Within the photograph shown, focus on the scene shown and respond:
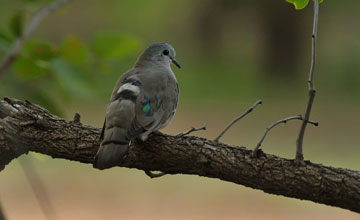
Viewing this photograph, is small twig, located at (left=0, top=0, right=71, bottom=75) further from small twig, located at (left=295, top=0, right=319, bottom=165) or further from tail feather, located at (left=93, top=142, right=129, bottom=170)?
small twig, located at (left=295, top=0, right=319, bottom=165)

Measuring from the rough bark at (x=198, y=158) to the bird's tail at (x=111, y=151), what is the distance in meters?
0.07

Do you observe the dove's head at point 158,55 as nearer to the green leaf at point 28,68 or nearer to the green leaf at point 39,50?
the green leaf at point 39,50

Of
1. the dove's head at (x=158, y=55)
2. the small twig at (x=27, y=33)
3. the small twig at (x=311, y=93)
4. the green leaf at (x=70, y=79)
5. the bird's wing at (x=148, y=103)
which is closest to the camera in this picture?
the small twig at (x=311, y=93)

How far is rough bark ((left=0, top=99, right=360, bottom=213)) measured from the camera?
2559 millimetres

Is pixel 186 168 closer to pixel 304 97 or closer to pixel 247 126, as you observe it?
pixel 247 126

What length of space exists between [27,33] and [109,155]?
50 cm

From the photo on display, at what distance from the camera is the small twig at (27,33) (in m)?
2.40

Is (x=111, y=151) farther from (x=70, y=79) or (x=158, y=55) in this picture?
(x=158, y=55)

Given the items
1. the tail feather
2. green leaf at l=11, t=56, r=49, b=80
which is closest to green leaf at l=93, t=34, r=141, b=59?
green leaf at l=11, t=56, r=49, b=80

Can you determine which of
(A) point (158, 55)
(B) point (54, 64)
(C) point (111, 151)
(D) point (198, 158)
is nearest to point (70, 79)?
(B) point (54, 64)

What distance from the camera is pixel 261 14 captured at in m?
16.2

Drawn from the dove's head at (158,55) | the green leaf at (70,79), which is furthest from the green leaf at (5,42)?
the dove's head at (158,55)

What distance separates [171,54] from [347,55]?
47.3ft

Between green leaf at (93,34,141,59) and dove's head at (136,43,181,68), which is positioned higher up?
dove's head at (136,43,181,68)
